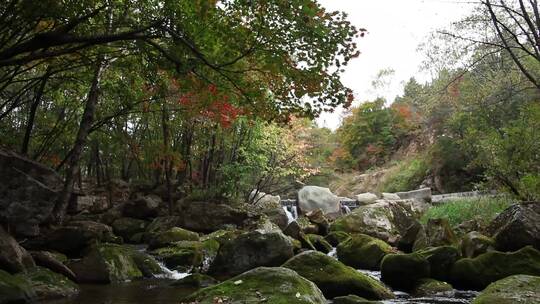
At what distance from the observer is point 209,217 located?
59.6 feet

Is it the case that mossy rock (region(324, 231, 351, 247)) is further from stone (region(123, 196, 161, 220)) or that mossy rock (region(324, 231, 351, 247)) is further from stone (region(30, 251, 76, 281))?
stone (region(30, 251, 76, 281))

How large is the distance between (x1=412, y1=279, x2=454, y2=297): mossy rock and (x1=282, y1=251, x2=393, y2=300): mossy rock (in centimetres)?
85

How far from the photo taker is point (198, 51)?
25.9 ft

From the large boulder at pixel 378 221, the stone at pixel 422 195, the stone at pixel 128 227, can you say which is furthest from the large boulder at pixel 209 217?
the stone at pixel 422 195

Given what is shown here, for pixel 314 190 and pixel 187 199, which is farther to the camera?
pixel 314 190

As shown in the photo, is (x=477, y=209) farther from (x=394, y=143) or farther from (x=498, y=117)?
(x=394, y=143)

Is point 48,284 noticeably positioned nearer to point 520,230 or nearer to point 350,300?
point 350,300

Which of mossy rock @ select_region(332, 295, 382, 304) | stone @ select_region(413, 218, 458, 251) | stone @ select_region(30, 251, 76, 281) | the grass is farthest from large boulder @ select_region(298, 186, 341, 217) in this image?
mossy rock @ select_region(332, 295, 382, 304)

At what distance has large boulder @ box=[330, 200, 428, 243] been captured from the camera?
18.1 metres

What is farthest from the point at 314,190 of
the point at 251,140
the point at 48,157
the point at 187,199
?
the point at 48,157

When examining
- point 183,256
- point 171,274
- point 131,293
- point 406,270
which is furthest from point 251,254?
point 406,270

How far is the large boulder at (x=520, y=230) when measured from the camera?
1079cm

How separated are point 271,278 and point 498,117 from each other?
18.2 meters

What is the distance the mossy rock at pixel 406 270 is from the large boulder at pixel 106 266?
5.77m
